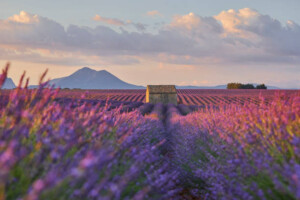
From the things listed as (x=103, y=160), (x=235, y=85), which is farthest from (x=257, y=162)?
(x=235, y=85)

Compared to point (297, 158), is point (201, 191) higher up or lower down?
lower down

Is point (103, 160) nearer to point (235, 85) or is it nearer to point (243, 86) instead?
point (243, 86)

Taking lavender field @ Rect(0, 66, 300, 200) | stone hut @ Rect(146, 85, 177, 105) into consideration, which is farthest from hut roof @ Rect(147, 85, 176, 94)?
lavender field @ Rect(0, 66, 300, 200)

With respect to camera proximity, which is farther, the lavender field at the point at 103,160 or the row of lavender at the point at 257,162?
the row of lavender at the point at 257,162

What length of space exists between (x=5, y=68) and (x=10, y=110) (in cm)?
31

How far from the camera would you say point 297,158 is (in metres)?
2.44

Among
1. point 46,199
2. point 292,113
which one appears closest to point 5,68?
point 46,199

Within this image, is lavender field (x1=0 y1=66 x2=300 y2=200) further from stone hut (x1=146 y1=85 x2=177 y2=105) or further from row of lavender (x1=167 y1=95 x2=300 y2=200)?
stone hut (x1=146 y1=85 x2=177 y2=105)

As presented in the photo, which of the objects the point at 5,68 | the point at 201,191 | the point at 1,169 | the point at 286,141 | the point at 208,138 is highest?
the point at 5,68

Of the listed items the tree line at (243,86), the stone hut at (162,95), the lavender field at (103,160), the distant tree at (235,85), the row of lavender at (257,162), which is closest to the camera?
the lavender field at (103,160)

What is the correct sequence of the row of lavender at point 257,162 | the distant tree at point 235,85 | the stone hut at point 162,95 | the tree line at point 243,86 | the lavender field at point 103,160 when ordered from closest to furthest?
the lavender field at point 103,160 < the row of lavender at point 257,162 < the stone hut at point 162,95 < the tree line at point 243,86 < the distant tree at point 235,85

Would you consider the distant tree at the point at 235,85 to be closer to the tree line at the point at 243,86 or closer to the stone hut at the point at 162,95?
the tree line at the point at 243,86

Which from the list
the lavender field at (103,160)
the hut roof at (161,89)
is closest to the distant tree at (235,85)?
the hut roof at (161,89)

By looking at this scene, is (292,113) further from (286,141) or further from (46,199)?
(46,199)
